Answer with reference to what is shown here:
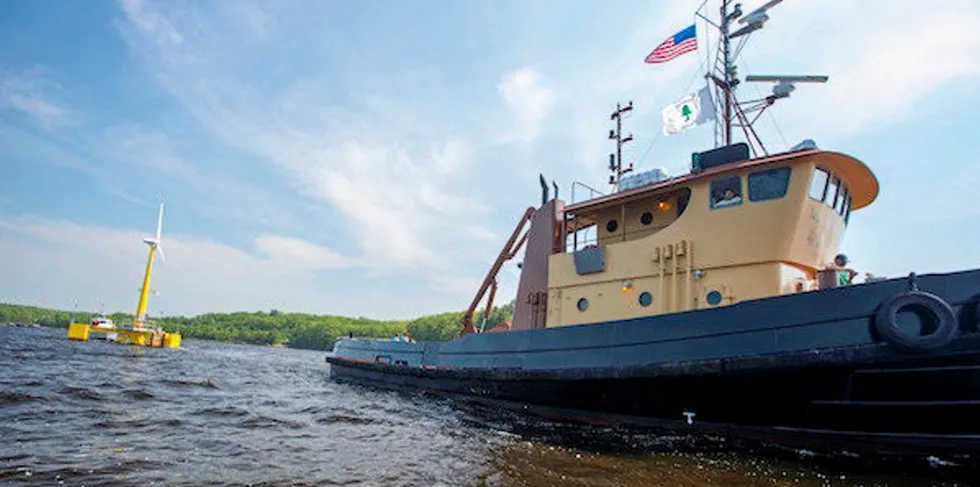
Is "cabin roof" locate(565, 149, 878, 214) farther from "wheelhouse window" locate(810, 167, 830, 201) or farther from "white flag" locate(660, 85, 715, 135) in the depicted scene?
"white flag" locate(660, 85, 715, 135)

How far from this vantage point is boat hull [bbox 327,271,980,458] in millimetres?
5141

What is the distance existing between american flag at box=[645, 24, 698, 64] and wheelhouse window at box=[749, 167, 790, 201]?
4102mm

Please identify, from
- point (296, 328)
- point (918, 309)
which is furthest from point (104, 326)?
point (296, 328)

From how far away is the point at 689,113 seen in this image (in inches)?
400

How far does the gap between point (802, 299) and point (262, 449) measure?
20.5 feet

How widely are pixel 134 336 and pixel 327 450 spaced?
34.8 meters

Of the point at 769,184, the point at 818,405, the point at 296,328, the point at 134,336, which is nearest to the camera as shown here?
the point at 818,405

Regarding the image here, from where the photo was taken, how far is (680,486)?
4465 mm

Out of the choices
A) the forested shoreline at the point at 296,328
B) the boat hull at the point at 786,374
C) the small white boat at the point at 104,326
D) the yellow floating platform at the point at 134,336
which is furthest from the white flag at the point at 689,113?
the forested shoreline at the point at 296,328

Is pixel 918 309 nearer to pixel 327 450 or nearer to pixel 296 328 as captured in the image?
pixel 327 450

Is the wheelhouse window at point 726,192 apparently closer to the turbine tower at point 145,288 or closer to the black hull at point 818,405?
the black hull at point 818,405

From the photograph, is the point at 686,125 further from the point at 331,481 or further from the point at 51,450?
the point at 51,450

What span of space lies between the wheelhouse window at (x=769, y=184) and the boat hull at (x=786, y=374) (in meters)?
1.84

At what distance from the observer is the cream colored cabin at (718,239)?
7.18 meters
